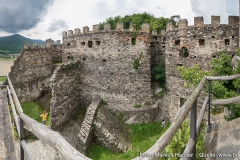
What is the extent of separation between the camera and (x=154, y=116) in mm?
13023

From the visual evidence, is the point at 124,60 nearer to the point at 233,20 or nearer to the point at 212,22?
the point at 212,22

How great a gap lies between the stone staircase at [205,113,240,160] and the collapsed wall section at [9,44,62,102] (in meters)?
16.1

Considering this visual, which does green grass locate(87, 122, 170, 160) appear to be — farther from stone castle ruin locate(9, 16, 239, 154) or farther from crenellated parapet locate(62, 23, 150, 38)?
crenellated parapet locate(62, 23, 150, 38)

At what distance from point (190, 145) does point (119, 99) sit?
11239 millimetres

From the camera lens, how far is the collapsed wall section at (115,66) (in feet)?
42.9

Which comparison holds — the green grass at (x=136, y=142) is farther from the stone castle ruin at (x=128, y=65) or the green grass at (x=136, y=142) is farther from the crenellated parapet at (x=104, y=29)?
the crenellated parapet at (x=104, y=29)

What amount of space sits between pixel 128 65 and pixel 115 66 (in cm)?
94

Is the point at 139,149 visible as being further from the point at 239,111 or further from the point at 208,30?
the point at 208,30

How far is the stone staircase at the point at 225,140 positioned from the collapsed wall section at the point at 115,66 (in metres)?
8.99

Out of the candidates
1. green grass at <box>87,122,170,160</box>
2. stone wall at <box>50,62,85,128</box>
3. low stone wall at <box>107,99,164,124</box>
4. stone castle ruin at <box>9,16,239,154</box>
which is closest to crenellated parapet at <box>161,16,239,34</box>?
stone castle ruin at <box>9,16,239,154</box>

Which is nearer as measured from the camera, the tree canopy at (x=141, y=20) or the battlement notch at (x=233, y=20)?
the battlement notch at (x=233, y=20)

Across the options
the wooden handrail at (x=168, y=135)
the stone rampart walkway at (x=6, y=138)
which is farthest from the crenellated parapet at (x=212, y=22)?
the stone rampart walkway at (x=6, y=138)

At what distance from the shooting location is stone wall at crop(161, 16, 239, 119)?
9.77 meters

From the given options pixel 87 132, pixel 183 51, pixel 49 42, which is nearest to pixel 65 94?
pixel 87 132
